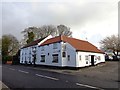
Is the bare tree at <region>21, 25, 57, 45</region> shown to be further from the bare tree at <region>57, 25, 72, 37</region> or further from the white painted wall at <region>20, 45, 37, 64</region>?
the white painted wall at <region>20, 45, 37, 64</region>

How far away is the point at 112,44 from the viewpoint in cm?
5659

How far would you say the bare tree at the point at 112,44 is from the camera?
55.7 m

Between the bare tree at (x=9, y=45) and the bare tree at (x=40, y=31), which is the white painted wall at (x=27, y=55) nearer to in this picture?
the bare tree at (x=40, y=31)

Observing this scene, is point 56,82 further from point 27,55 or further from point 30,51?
point 27,55

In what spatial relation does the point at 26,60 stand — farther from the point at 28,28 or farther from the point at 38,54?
the point at 28,28

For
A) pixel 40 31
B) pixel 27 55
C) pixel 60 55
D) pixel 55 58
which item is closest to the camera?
pixel 60 55

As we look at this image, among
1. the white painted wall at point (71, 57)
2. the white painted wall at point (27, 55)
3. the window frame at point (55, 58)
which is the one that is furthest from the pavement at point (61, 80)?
the white painted wall at point (27, 55)

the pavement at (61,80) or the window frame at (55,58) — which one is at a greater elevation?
the window frame at (55,58)

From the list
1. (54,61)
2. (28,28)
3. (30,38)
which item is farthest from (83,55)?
(28,28)

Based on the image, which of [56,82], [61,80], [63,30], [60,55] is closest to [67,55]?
[60,55]

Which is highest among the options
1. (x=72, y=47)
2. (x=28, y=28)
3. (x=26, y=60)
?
(x=28, y=28)

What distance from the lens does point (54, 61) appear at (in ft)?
111

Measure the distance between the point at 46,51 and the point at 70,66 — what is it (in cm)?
862

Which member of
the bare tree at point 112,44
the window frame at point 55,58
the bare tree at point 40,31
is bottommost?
the window frame at point 55,58
